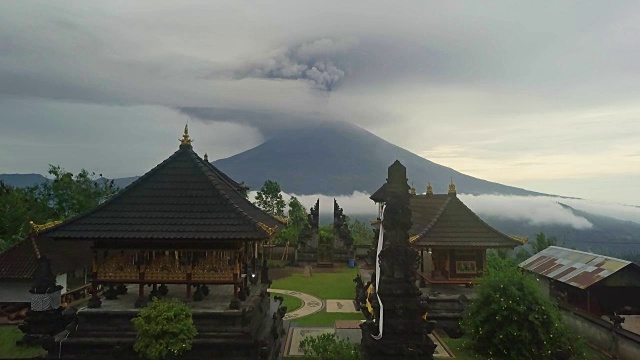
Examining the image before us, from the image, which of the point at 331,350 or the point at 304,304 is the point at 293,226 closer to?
the point at 304,304

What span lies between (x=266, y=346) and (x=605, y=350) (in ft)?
39.4

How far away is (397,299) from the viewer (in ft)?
38.4

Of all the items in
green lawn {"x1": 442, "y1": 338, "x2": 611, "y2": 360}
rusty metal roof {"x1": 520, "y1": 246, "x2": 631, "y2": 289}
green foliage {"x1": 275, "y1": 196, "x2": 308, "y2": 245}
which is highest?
green foliage {"x1": 275, "y1": 196, "x2": 308, "y2": 245}

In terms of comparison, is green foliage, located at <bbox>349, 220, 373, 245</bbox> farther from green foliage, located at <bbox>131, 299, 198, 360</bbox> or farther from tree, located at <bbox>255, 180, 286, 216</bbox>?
green foliage, located at <bbox>131, 299, 198, 360</bbox>

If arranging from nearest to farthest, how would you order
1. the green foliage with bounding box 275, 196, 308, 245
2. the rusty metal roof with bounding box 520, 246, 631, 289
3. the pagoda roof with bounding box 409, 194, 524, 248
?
the rusty metal roof with bounding box 520, 246, 631, 289 → the pagoda roof with bounding box 409, 194, 524, 248 → the green foliage with bounding box 275, 196, 308, 245

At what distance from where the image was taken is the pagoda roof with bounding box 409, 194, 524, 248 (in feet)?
61.4

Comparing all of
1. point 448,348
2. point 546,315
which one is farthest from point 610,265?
point 448,348

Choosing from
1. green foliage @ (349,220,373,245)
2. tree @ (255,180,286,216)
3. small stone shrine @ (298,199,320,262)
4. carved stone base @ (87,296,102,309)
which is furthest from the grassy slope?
tree @ (255,180,286,216)

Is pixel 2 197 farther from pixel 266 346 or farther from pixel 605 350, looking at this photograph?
pixel 605 350

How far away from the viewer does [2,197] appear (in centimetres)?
2706

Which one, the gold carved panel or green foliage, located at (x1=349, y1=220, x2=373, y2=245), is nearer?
the gold carved panel

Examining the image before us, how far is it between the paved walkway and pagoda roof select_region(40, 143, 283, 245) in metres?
7.79

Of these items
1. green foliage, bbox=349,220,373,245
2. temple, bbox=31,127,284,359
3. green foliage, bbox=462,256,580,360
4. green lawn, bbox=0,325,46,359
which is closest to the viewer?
temple, bbox=31,127,284,359

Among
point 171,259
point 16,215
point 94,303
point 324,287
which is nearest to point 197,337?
point 171,259
